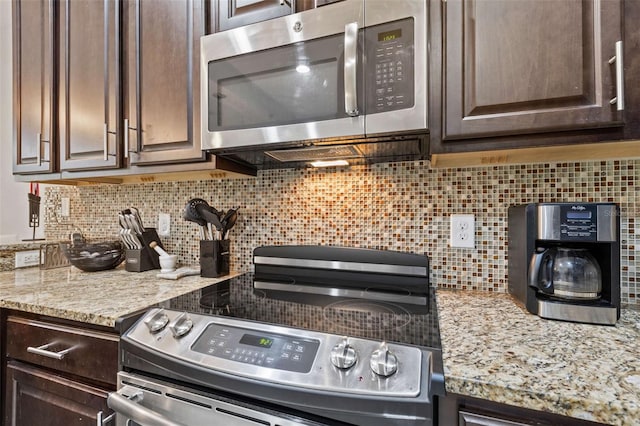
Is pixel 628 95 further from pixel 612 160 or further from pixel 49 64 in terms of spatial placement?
pixel 49 64

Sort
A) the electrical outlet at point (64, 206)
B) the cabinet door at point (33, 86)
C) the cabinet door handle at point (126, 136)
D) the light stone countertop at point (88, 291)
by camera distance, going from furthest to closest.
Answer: the electrical outlet at point (64, 206) < the cabinet door at point (33, 86) < the cabinet door handle at point (126, 136) < the light stone countertop at point (88, 291)

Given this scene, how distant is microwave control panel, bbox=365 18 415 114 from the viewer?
88cm

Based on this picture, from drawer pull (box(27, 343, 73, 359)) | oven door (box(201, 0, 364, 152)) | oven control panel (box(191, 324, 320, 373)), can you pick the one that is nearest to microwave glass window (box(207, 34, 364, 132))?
oven door (box(201, 0, 364, 152))

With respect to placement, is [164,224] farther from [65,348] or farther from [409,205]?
[409,205]

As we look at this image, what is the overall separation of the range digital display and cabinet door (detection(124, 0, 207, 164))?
A: 0.73m

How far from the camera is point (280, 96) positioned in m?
1.03

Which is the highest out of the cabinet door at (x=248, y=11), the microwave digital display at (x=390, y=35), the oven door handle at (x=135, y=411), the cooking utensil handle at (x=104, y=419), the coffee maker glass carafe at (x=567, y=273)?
the cabinet door at (x=248, y=11)

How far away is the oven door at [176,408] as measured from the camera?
2.22 ft

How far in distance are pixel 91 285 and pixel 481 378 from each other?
141 centimetres

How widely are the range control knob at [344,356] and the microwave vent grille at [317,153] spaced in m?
0.66

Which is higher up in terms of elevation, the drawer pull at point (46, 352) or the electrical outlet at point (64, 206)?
the electrical outlet at point (64, 206)

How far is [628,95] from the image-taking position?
2.35 feet

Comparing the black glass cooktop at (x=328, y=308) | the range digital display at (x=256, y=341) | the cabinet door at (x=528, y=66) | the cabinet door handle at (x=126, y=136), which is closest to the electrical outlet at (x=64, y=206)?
the cabinet door handle at (x=126, y=136)

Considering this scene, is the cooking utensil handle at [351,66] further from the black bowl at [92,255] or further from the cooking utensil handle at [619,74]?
the black bowl at [92,255]
